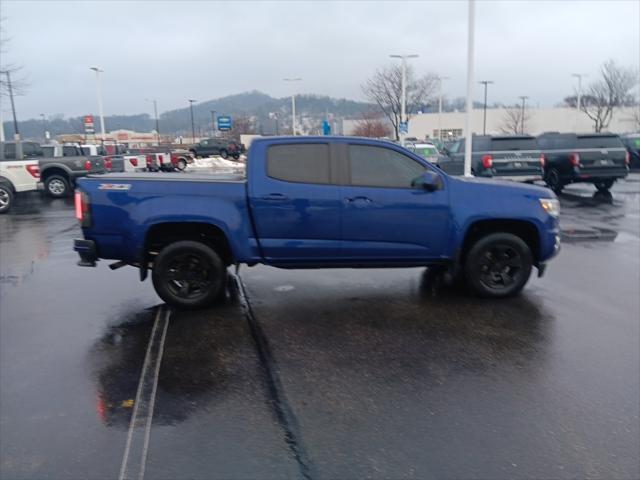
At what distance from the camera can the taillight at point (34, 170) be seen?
51.7 feet

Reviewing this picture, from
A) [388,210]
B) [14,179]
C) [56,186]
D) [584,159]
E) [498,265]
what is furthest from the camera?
[56,186]

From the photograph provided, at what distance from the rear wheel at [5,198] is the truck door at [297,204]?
39.0 feet

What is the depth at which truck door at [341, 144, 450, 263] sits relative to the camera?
19.6 feet

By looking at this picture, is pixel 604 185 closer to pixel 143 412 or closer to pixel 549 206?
pixel 549 206

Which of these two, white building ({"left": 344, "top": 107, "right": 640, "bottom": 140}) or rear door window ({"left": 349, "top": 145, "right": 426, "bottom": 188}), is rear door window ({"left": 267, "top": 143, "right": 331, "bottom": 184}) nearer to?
rear door window ({"left": 349, "top": 145, "right": 426, "bottom": 188})

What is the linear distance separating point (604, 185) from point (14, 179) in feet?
59.9

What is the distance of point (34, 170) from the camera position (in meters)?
16.0

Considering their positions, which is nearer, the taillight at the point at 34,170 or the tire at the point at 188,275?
the tire at the point at 188,275

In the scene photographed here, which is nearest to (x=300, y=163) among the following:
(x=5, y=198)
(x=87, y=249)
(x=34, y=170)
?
(x=87, y=249)

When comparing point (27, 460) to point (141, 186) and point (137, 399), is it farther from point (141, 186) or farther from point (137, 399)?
point (141, 186)

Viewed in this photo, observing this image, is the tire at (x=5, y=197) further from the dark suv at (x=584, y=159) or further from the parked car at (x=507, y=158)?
the dark suv at (x=584, y=159)

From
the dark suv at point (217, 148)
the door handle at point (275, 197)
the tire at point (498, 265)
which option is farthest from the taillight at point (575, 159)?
the dark suv at point (217, 148)

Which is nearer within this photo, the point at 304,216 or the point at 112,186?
the point at 112,186

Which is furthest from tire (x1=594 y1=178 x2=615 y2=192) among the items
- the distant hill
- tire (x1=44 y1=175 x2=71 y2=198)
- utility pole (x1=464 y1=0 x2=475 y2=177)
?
the distant hill
